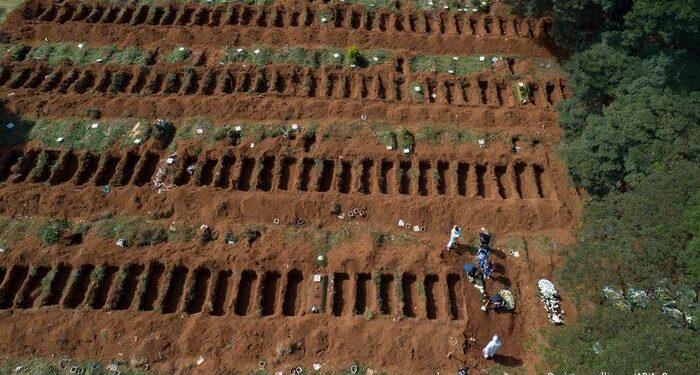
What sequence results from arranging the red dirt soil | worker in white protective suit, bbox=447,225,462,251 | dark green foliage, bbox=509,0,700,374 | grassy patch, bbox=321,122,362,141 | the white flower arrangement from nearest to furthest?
dark green foliage, bbox=509,0,700,374
the red dirt soil
the white flower arrangement
worker in white protective suit, bbox=447,225,462,251
grassy patch, bbox=321,122,362,141

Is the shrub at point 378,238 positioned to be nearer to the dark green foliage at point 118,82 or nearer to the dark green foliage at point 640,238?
the dark green foliage at point 640,238

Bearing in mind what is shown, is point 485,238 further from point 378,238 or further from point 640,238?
point 640,238

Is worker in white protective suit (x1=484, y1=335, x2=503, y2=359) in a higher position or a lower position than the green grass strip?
lower

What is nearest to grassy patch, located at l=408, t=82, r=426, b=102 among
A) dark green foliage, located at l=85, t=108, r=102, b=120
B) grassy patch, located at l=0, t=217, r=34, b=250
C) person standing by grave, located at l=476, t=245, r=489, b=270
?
person standing by grave, located at l=476, t=245, r=489, b=270

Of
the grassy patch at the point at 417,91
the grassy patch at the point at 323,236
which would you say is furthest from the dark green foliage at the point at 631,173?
the grassy patch at the point at 323,236

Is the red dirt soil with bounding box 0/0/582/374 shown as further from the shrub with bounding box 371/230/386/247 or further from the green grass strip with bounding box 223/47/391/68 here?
the green grass strip with bounding box 223/47/391/68

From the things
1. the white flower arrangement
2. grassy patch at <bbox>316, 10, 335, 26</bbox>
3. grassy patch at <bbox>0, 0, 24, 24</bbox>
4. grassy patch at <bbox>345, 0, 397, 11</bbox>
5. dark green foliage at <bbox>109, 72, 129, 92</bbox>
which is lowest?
the white flower arrangement

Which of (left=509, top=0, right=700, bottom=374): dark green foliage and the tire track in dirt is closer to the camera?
(left=509, top=0, right=700, bottom=374): dark green foliage

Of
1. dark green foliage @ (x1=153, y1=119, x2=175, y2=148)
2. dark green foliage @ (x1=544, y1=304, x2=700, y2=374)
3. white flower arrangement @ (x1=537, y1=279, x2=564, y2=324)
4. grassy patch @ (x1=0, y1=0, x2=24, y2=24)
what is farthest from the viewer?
grassy patch @ (x1=0, y1=0, x2=24, y2=24)
